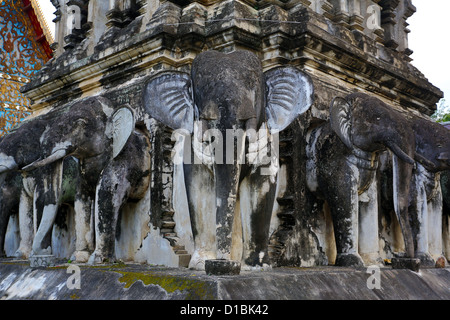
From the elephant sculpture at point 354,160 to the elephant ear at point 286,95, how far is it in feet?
2.02

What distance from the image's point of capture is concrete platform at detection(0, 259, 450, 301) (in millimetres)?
3461

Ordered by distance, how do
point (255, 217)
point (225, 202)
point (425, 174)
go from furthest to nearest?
1. point (425, 174)
2. point (255, 217)
3. point (225, 202)

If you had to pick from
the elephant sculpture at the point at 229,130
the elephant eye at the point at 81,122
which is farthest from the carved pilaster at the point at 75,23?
the elephant sculpture at the point at 229,130

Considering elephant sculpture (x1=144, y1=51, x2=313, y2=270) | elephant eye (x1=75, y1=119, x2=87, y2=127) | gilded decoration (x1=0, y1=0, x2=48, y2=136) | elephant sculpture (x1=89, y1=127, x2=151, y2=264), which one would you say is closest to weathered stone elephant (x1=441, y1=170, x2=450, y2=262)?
elephant sculpture (x1=144, y1=51, x2=313, y2=270)

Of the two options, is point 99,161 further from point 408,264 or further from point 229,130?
point 408,264

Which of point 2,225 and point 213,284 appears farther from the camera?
point 2,225

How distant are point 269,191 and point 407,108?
142 inches

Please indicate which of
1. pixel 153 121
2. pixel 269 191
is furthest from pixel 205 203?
pixel 153 121

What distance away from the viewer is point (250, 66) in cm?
453

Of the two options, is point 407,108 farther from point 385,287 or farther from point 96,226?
point 96,226

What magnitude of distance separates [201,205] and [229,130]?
2.31ft

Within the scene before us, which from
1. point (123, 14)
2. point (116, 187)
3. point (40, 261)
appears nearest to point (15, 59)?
point (123, 14)

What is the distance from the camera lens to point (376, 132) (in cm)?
518

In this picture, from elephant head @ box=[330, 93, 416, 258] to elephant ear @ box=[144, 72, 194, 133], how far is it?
1280 millimetres
